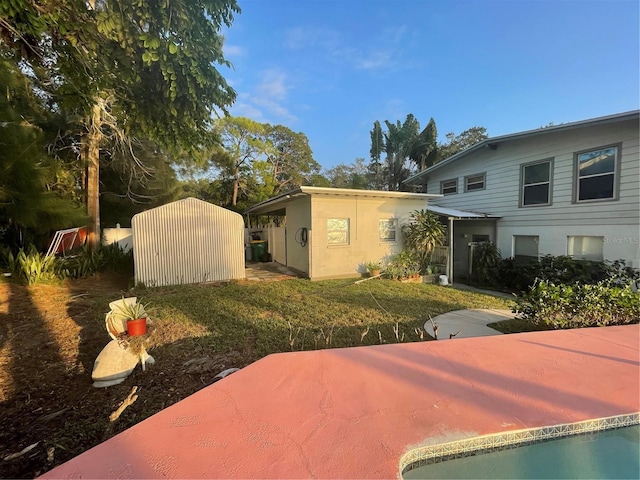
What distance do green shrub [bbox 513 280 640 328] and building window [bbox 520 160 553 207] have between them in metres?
5.33

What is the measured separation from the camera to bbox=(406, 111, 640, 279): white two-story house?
23.5ft

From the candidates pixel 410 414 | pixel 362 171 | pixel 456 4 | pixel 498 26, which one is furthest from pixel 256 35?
pixel 362 171

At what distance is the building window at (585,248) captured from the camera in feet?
25.4

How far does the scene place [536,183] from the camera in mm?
9188

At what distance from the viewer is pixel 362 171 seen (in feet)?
111

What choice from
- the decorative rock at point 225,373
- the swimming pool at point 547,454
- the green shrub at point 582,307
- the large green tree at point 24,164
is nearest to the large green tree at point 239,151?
the large green tree at point 24,164

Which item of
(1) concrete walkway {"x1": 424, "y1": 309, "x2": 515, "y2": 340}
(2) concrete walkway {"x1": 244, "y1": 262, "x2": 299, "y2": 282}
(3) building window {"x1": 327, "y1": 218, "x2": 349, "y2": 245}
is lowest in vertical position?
(1) concrete walkway {"x1": 424, "y1": 309, "x2": 515, "y2": 340}

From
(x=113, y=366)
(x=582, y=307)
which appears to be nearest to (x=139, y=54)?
(x=113, y=366)

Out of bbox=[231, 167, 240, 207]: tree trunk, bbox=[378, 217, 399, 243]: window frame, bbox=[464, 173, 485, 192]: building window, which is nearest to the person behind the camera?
bbox=[378, 217, 399, 243]: window frame

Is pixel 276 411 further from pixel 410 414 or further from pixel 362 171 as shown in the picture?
pixel 362 171

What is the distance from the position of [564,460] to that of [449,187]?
39.0ft

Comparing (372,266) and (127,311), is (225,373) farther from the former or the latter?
(372,266)

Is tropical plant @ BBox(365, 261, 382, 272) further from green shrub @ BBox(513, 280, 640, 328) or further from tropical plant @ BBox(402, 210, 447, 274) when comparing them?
green shrub @ BBox(513, 280, 640, 328)

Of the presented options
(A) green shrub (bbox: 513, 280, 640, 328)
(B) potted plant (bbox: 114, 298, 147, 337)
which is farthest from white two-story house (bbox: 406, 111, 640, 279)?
(B) potted plant (bbox: 114, 298, 147, 337)
